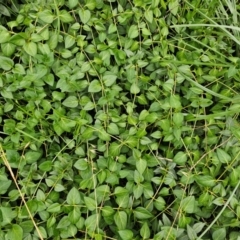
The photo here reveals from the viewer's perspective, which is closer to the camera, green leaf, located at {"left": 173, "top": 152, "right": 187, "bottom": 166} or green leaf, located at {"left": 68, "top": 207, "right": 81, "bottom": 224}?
green leaf, located at {"left": 68, "top": 207, "right": 81, "bottom": 224}

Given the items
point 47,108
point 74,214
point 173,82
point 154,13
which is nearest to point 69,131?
point 47,108

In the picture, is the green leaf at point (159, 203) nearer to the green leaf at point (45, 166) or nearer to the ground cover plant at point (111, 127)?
the ground cover plant at point (111, 127)

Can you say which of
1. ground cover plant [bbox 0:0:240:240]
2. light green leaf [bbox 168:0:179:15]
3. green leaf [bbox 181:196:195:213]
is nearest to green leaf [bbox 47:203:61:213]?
ground cover plant [bbox 0:0:240:240]

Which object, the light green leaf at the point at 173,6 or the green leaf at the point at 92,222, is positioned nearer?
the green leaf at the point at 92,222

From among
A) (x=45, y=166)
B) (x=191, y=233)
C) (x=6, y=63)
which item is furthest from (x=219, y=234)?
(x=6, y=63)

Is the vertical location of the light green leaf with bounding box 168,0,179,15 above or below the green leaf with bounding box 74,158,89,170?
above

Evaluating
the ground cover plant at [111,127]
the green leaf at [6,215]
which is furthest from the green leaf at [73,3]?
the green leaf at [6,215]

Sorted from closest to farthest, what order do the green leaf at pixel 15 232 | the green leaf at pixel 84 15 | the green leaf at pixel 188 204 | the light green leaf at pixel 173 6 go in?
the green leaf at pixel 15 232 → the green leaf at pixel 188 204 → the green leaf at pixel 84 15 → the light green leaf at pixel 173 6

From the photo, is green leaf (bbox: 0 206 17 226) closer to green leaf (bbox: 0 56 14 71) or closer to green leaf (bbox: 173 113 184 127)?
green leaf (bbox: 0 56 14 71)
